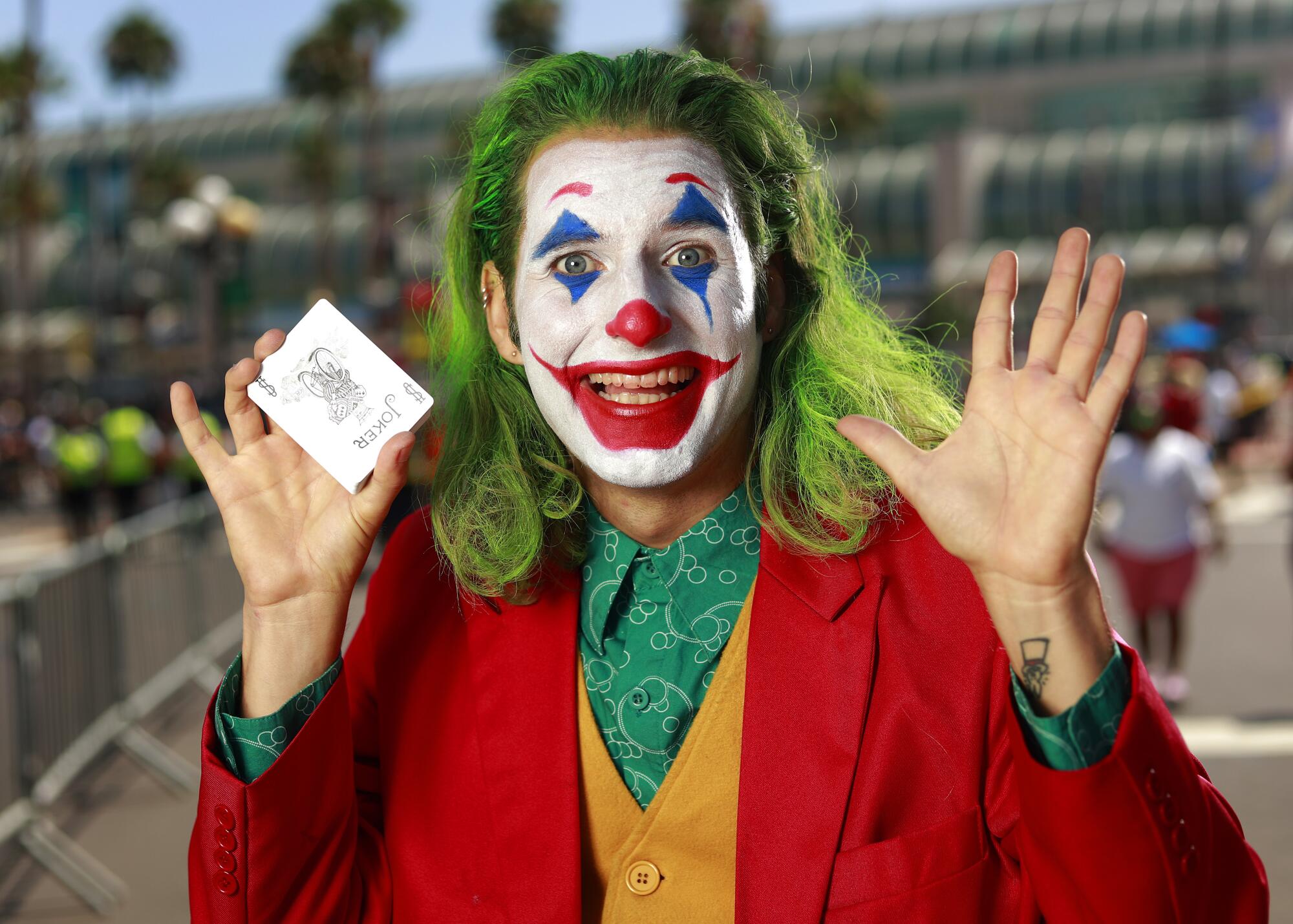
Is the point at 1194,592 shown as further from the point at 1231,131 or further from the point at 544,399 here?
the point at 1231,131

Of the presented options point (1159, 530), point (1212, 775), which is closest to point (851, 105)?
point (1159, 530)

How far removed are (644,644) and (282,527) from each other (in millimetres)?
600

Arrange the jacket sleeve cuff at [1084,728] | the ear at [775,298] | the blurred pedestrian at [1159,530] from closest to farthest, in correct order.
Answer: the jacket sleeve cuff at [1084,728] → the ear at [775,298] → the blurred pedestrian at [1159,530]

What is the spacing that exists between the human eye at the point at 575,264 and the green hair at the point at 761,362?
127 mm

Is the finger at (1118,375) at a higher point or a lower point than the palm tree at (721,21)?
higher

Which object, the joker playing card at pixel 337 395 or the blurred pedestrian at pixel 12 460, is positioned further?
the blurred pedestrian at pixel 12 460

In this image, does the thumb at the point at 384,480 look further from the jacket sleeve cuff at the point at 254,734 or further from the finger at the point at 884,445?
the finger at the point at 884,445

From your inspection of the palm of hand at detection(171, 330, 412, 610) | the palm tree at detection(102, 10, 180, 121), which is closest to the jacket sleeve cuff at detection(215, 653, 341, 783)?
the palm of hand at detection(171, 330, 412, 610)

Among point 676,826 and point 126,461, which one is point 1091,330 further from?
point 126,461

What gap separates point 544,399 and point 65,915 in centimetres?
384

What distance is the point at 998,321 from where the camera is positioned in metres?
1.82

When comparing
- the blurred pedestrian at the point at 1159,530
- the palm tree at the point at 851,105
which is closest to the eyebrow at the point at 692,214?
the blurred pedestrian at the point at 1159,530

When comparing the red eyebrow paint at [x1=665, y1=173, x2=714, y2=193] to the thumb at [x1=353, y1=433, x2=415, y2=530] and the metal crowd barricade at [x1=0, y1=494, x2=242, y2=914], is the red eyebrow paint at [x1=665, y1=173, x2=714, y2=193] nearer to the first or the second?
the thumb at [x1=353, y1=433, x2=415, y2=530]

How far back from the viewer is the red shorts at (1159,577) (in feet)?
24.1
